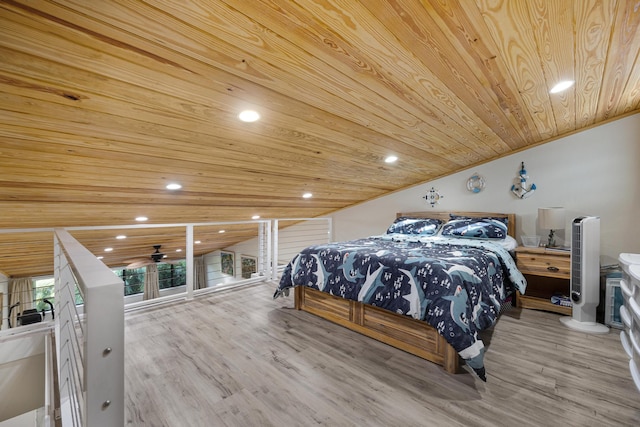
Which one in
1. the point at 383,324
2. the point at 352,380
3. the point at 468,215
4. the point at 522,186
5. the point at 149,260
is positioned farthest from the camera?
the point at 149,260

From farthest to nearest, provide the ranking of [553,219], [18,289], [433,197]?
[18,289] → [433,197] → [553,219]

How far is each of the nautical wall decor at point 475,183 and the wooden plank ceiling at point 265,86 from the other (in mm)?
967

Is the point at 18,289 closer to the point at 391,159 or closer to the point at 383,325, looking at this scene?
the point at 383,325

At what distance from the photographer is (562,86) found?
2006 millimetres

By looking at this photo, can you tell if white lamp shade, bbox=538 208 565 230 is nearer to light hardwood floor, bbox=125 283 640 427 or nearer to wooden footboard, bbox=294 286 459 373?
light hardwood floor, bbox=125 283 640 427

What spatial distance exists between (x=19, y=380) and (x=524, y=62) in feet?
15.3

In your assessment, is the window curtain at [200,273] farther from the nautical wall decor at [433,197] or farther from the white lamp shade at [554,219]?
the white lamp shade at [554,219]

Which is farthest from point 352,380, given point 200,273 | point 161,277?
point 161,277

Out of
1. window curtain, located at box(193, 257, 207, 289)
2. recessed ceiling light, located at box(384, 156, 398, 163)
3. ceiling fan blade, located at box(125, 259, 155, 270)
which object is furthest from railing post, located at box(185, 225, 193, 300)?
window curtain, located at box(193, 257, 207, 289)

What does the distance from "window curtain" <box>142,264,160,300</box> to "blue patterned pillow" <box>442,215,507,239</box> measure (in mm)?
6140

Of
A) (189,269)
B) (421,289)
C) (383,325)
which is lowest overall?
(383,325)

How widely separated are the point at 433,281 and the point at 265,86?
1686 millimetres

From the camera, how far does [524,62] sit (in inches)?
63.3

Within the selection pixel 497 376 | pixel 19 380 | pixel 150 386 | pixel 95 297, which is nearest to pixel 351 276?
pixel 497 376
